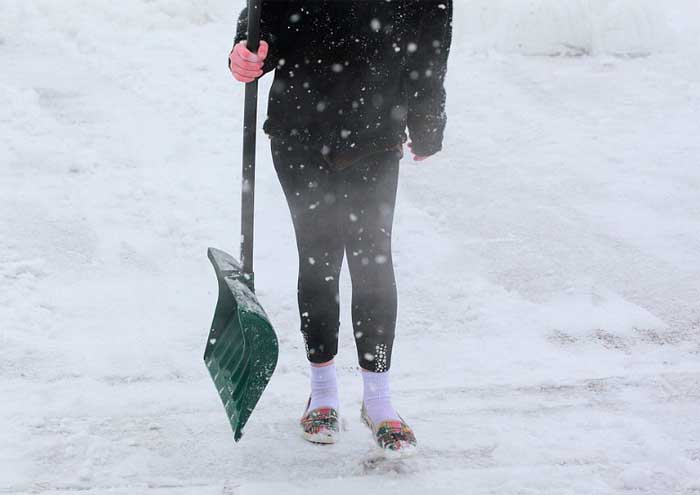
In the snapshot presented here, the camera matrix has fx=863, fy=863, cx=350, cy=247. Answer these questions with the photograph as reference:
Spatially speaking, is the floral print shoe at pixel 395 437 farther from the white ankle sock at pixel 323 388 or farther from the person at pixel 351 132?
the white ankle sock at pixel 323 388

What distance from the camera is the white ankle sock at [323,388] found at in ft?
10.3

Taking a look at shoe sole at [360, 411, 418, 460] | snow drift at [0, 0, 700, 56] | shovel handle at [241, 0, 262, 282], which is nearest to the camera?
shovel handle at [241, 0, 262, 282]

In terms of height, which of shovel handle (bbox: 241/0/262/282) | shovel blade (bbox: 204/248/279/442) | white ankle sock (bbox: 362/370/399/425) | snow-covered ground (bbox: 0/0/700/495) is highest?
shovel handle (bbox: 241/0/262/282)

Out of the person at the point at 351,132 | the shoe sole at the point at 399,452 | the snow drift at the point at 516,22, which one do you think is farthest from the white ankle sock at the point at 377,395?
the snow drift at the point at 516,22

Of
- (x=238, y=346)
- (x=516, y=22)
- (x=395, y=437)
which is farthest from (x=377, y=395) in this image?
(x=516, y=22)

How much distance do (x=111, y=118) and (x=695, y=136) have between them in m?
4.35

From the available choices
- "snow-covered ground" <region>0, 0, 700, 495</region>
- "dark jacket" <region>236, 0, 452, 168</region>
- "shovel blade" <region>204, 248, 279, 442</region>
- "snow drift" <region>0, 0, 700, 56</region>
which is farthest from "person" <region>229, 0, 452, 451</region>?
"snow drift" <region>0, 0, 700, 56</region>

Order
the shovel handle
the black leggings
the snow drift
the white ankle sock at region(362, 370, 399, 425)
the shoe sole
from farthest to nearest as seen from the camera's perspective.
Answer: the snow drift, the white ankle sock at region(362, 370, 399, 425), the shoe sole, the black leggings, the shovel handle

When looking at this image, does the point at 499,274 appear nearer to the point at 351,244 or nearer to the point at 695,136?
the point at 351,244

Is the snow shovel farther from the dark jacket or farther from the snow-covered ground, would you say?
the snow-covered ground

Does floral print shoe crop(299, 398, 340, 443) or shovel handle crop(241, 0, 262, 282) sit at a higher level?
shovel handle crop(241, 0, 262, 282)

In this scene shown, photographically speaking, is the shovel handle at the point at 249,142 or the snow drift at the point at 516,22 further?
the snow drift at the point at 516,22

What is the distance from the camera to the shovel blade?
2770mm

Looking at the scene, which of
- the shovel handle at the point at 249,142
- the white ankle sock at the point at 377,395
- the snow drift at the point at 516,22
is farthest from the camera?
the snow drift at the point at 516,22
